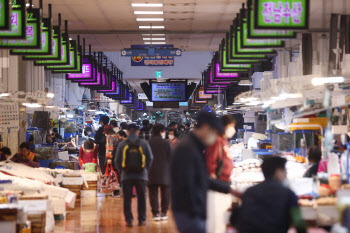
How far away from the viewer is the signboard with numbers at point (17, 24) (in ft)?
32.7

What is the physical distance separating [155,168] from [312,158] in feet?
10.2

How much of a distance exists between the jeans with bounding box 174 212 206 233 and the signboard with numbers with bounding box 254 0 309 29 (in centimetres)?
512

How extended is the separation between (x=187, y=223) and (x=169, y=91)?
23113 millimetres

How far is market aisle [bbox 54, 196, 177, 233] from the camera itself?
10.8 meters

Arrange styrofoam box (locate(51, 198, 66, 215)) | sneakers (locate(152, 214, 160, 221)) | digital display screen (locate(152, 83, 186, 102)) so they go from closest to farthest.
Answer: styrofoam box (locate(51, 198, 66, 215)) → sneakers (locate(152, 214, 160, 221)) → digital display screen (locate(152, 83, 186, 102))

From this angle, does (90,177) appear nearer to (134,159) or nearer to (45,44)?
(45,44)

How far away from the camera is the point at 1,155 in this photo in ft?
42.9

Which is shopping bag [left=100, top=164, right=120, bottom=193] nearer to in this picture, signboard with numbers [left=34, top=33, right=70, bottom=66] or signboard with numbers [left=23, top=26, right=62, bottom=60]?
signboard with numbers [left=34, top=33, right=70, bottom=66]

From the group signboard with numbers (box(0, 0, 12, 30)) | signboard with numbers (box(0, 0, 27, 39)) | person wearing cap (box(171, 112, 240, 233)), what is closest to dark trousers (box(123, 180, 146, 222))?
signboard with numbers (box(0, 0, 27, 39))

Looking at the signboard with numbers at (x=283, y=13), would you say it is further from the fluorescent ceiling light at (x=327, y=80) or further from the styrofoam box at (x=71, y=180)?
the styrofoam box at (x=71, y=180)

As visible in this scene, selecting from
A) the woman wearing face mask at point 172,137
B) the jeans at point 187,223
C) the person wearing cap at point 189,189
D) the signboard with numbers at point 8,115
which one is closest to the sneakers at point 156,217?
the signboard with numbers at point 8,115

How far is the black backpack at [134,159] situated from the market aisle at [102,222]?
3.34 ft

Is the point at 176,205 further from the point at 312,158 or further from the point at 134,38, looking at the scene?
the point at 134,38

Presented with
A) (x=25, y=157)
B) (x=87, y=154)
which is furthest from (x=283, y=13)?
(x=87, y=154)
